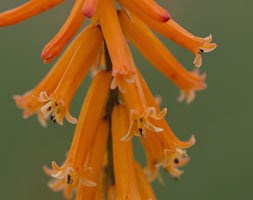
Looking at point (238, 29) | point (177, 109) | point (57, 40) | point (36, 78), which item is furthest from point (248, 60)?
point (57, 40)

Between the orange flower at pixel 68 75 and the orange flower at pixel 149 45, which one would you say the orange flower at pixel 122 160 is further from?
the orange flower at pixel 149 45

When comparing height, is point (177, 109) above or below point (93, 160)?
below

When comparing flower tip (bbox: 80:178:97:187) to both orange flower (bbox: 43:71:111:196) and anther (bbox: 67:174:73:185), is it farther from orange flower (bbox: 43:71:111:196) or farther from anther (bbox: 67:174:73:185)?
anther (bbox: 67:174:73:185)

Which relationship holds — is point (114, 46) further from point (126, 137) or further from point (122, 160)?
point (122, 160)

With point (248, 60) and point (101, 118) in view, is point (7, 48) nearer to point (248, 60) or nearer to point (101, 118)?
point (248, 60)

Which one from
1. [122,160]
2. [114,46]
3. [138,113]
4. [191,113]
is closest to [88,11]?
[114,46]

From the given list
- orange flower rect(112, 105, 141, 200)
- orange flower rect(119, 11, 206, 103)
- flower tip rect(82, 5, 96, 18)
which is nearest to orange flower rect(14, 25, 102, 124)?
orange flower rect(119, 11, 206, 103)
